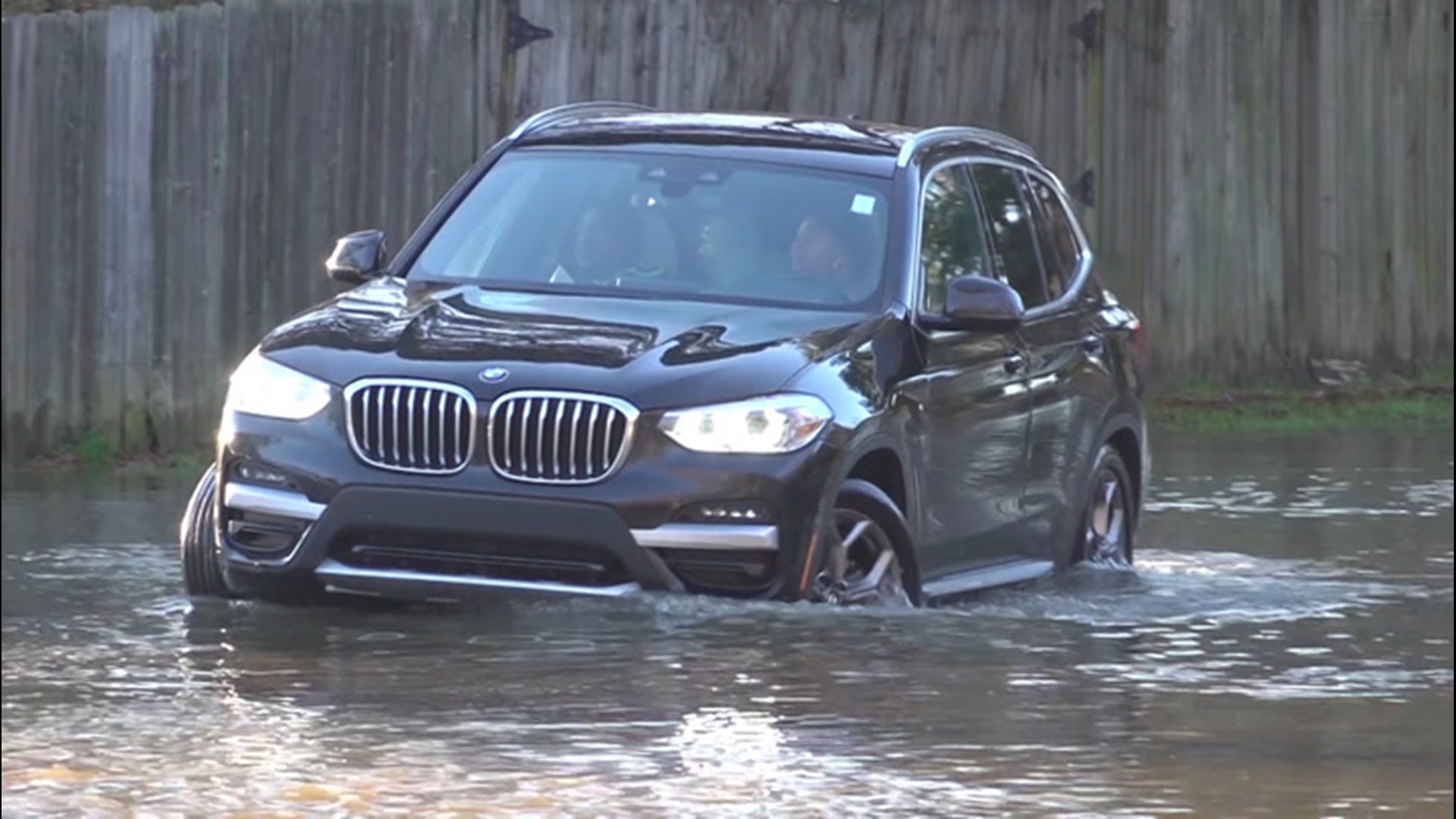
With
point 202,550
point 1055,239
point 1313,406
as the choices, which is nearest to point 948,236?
point 1055,239

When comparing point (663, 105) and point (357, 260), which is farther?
point (663, 105)

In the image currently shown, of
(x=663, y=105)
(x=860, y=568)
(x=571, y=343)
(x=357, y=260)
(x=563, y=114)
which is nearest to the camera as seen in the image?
(x=571, y=343)

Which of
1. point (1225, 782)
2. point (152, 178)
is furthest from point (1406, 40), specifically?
point (1225, 782)

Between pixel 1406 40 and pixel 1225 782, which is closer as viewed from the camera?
pixel 1225 782

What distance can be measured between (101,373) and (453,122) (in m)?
2.25

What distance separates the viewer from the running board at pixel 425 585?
30.8 ft

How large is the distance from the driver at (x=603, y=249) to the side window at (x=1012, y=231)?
1.37 metres

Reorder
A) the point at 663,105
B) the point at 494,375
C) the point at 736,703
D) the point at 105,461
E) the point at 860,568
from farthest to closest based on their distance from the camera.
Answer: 1. the point at 663,105
2. the point at 105,461
3. the point at 860,568
4. the point at 494,375
5. the point at 736,703

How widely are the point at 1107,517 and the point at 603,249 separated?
8.13ft

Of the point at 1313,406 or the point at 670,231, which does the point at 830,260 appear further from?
the point at 1313,406

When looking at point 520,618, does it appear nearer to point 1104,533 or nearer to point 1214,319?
point 1104,533

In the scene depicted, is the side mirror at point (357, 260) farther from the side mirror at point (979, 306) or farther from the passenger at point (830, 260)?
the side mirror at point (979, 306)

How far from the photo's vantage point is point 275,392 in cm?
980

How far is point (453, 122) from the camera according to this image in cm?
1684
